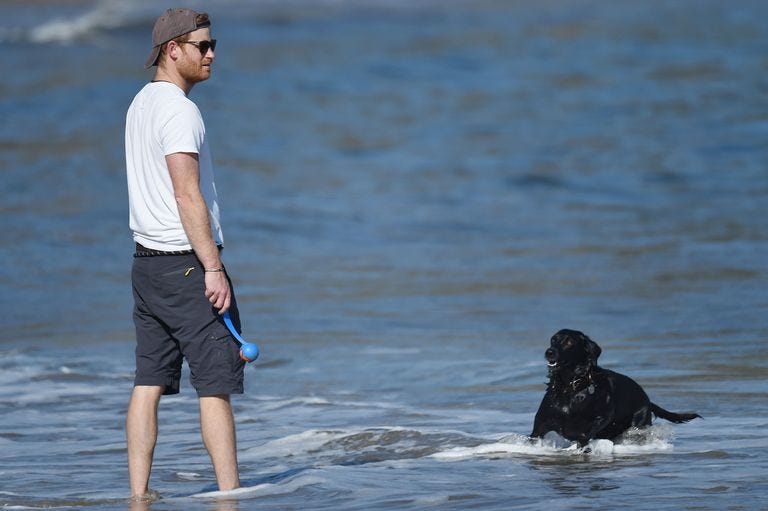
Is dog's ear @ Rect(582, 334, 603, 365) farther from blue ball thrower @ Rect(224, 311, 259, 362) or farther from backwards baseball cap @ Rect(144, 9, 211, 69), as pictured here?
backwards baseball cap @ Rect(144, 9, 211, 69)

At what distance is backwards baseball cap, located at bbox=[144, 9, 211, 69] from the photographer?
5.20m

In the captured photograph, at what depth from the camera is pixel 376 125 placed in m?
25.2

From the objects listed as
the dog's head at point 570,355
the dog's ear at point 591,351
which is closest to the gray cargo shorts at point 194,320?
the dog's head at point 570,355

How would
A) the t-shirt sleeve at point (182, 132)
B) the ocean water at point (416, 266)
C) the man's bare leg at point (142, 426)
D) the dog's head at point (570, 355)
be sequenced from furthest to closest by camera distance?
the dog's head at point (570, 355) → the ocean water at point (416, 266) → the man's bare leg at point (142, 426) → the t-shirt sleeve at point (182, 132)

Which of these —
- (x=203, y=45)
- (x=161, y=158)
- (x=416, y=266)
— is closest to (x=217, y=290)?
(x=161, y=158)

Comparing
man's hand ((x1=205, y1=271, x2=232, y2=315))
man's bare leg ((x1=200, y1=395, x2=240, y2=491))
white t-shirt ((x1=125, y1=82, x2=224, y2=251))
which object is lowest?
man's bare leg ((x1=200, y1=395, x2=240, y2=491))

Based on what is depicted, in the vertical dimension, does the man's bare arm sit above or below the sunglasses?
below

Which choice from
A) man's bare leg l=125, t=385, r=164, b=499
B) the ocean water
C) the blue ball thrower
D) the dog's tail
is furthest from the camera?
the dog's tail

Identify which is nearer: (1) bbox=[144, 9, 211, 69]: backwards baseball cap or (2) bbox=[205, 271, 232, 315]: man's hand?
(2) bbox=[205, 271, 232, 315]: man's hand

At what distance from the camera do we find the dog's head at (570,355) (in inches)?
246

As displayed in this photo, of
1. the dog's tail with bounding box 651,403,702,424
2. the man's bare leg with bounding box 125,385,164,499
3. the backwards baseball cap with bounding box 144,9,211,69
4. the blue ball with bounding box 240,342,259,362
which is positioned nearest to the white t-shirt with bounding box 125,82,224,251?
the backwards baseball cap with bounding box 144,9,211,69

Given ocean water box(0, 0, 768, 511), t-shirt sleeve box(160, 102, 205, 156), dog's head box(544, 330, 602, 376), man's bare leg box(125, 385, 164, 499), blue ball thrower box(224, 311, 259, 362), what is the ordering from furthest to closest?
dog's head box(544, 330, 602, 376) → ocean water box(0, 0, 768, 511) → man's bare leg box(125, 385, 164, 499) → blue ball thrower box(224, 311, 259, 362) → t-shirt sleeve box(160, 102, 205, 156)

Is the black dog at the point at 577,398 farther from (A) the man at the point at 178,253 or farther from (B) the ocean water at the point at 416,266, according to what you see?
(A) the man at the point at 178,253

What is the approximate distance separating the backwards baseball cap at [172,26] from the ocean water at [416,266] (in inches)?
70.5
